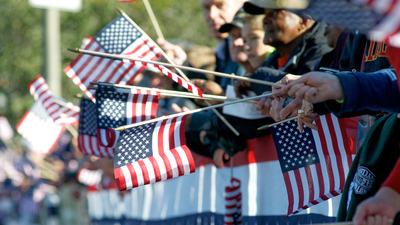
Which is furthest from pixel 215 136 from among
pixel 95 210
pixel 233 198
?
pixel 95 210

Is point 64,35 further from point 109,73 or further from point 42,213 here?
point 109,73

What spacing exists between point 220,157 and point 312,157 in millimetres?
1742

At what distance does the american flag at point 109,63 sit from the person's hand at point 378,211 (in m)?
3.12

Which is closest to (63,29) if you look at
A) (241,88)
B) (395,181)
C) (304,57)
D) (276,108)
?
(241,88)

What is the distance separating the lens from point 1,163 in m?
13.9

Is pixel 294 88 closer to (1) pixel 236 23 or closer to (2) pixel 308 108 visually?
(2) pixel 308 108

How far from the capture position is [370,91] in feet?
7.06

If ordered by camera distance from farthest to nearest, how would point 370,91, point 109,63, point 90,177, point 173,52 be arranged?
point 90,177
point 173,52
point 109,63
point 370,91

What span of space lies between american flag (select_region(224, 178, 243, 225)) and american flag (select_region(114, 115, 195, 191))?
116 centimetres

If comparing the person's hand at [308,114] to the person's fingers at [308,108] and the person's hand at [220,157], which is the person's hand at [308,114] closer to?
the person's fingers at [308,108]

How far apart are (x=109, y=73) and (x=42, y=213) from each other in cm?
969

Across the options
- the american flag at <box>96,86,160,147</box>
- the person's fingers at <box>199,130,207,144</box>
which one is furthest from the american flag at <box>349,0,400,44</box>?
the person's fingers at <box>199,130,207,144</box>

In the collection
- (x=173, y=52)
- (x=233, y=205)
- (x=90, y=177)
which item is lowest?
(x=233, y=205)

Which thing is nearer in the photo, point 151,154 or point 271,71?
point 151,154
